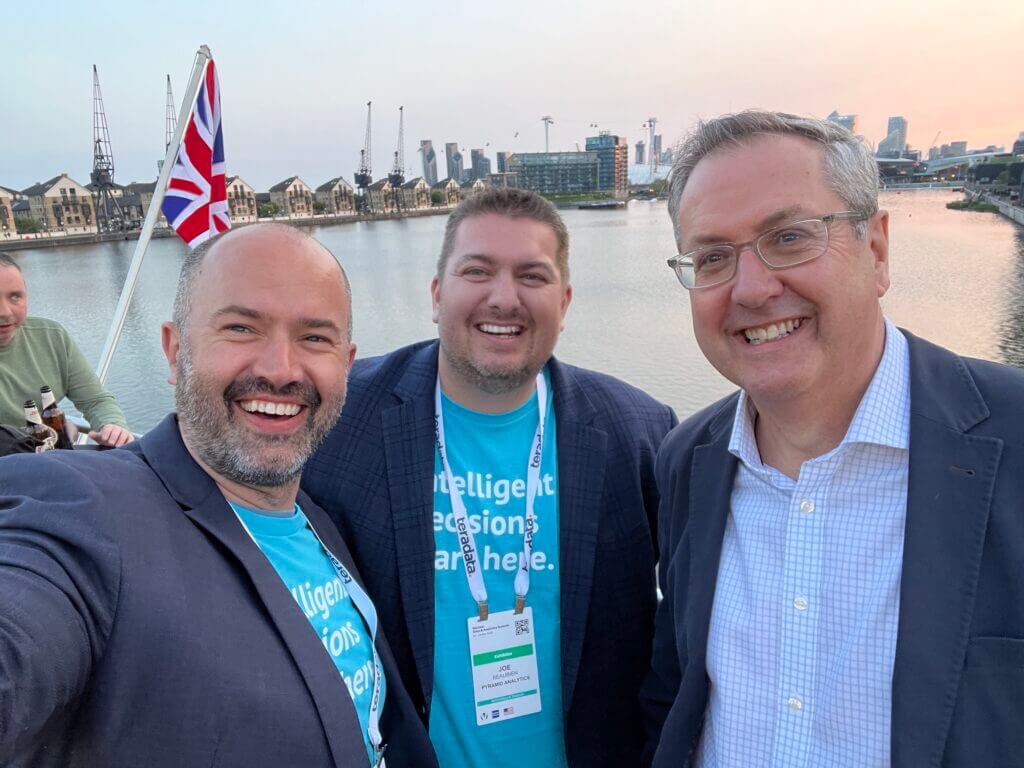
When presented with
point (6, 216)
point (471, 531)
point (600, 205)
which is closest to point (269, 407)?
point (471, 531)

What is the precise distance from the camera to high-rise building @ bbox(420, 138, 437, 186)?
176750 millimetres

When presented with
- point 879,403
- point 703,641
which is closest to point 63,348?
point 703,641

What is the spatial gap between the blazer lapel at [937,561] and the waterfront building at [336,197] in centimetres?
10003

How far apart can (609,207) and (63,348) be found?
89402 mm

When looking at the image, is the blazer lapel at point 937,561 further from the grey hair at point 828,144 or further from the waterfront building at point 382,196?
the waterfront building at point 382,196

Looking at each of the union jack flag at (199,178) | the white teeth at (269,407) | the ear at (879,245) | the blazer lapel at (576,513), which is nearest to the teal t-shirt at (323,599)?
the white teeth at (269,407)

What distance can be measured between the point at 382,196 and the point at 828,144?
344 ft

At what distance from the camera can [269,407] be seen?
1529mm

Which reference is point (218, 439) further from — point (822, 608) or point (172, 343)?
point (822, 608)

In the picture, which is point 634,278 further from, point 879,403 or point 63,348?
point 879,403

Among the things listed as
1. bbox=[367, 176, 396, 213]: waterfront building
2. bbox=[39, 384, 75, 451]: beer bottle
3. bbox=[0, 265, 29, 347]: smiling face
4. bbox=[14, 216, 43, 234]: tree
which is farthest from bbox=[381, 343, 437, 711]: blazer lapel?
bbox=[367, 176, 396, 213]: waterfront building

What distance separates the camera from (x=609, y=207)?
88.1m

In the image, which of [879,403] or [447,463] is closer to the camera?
[879,403]

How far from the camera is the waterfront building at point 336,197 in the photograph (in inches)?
3765
